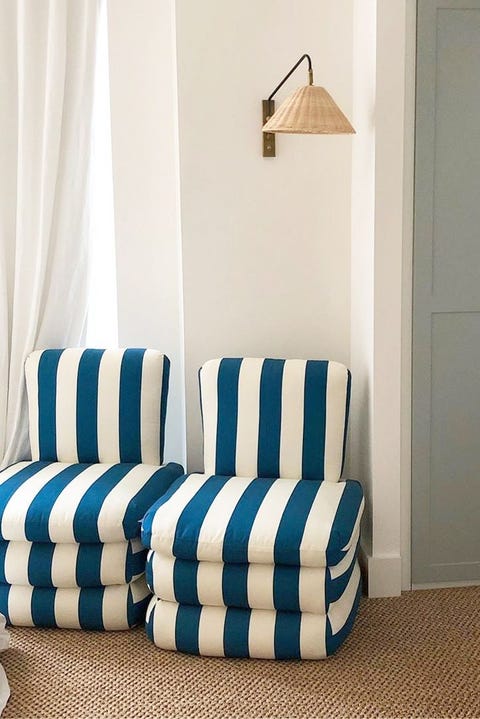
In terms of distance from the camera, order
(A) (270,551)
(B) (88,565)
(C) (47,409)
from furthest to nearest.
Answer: (C) (47,409) → (B) (88,565) → (A) (270,551)

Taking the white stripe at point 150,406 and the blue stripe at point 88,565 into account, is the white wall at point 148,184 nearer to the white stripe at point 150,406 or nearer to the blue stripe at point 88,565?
the white stripe at point 150,406

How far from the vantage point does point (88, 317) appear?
3297 millimetres

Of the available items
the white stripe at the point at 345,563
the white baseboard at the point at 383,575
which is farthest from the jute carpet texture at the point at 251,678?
the white stripe at the point at 345,563

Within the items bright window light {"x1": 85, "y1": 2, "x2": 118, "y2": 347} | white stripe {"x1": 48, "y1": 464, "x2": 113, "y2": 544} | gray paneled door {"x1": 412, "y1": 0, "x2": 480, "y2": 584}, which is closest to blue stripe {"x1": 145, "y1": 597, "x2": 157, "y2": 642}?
white stripe {"x1": 48, "y1": 464, "x2": 113, "y2": 544}

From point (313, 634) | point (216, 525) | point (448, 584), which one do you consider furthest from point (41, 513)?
point (448, 584)

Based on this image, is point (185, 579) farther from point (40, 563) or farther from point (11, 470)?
point (11, 470)

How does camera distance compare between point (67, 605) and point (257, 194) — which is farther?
point (257, 194)

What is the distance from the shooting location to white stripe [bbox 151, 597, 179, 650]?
2.56m

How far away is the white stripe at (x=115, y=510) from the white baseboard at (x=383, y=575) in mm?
818

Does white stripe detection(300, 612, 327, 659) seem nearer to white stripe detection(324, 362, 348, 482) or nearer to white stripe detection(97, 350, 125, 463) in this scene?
white stripe detection(324, 362, 348, 482)

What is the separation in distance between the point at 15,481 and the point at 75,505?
0.94 ft

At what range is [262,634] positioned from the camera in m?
2.50

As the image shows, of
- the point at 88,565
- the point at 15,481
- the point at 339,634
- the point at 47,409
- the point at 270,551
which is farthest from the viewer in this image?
the point at 47,409

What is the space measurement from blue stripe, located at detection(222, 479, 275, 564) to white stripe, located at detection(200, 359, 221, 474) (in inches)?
11.7
